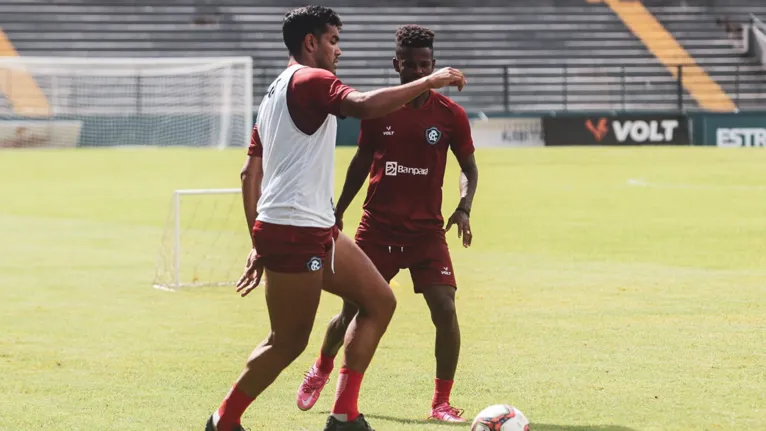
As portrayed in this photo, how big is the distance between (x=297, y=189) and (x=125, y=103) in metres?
36.3

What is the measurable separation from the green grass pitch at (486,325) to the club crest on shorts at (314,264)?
1179 mm

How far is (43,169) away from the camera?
3061cm

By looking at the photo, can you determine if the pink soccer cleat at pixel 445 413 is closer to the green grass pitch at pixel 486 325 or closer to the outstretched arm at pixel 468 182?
the green grass pitch at pixel 486 325

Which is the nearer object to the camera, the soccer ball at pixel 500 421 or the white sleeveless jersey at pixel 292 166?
the white sleeveless jersey at pixel 292 166

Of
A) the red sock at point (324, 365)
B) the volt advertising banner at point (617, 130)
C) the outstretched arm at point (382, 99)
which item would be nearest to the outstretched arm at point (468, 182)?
the red sock at point (324, 365)

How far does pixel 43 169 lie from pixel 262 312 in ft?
66.4

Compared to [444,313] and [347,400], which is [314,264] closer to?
[347,400]

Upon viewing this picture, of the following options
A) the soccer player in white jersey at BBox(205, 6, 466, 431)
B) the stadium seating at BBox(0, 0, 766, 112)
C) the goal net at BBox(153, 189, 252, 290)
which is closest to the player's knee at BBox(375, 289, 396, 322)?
the soccer player in white jersey at BBox(205, 6, 466, 431)

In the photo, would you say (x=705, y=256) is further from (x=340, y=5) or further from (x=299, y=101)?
(x=340, y=5)

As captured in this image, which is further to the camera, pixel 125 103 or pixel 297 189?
pixel 125 103


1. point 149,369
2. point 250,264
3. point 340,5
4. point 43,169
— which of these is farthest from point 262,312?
point 340,5

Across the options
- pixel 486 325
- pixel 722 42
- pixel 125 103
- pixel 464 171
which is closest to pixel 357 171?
pixel 464 171

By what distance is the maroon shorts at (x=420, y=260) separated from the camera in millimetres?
7508

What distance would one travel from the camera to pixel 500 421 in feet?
20.9
